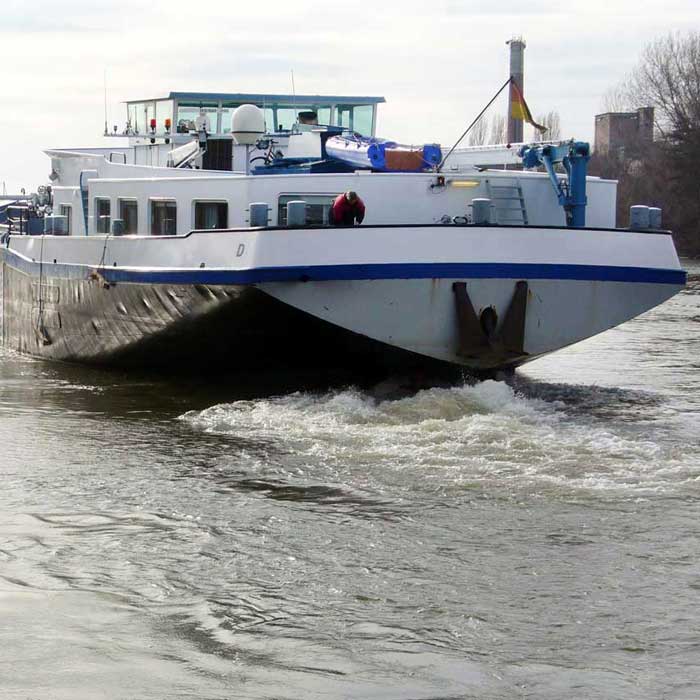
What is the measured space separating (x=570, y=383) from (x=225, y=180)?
14.3ft

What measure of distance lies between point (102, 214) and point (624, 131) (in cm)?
5030

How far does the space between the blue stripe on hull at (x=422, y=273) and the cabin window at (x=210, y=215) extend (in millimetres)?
640

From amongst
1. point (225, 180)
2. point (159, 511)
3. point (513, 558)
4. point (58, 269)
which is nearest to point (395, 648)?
point (513, 558)

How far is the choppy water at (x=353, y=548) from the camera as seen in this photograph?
560cm

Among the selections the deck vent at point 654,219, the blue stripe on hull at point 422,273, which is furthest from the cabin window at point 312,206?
the deck vent at point 654,219

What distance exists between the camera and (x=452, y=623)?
6.14m

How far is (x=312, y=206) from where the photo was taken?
12.7m

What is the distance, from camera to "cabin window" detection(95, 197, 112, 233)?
1497 cm

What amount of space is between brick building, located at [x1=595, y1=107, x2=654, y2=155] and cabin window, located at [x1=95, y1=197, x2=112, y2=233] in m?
47.1

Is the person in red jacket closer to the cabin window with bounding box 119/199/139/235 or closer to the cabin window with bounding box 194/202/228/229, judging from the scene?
the cabin window with bounding box 194/202/228/229

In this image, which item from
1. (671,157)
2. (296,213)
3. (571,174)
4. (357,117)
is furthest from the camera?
(671,157)

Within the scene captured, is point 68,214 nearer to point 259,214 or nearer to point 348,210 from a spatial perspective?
point 259,214

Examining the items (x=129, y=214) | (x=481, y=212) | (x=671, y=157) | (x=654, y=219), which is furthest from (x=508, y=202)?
(x=671, y=157)

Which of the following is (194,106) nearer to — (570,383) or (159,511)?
(570,383)
